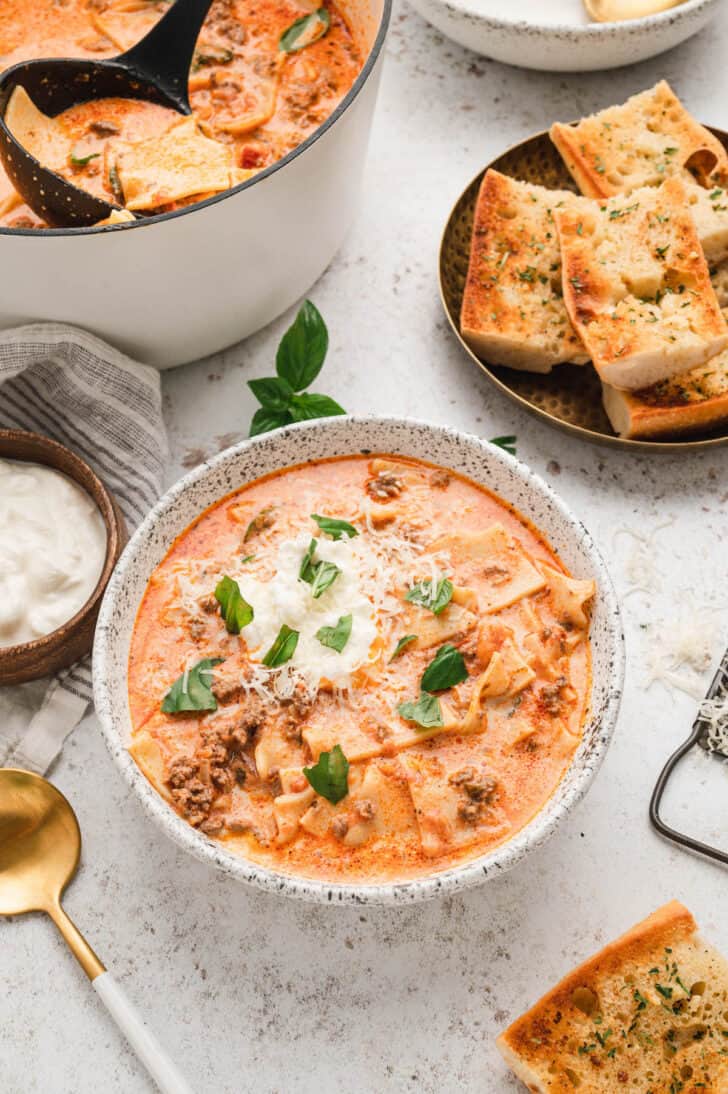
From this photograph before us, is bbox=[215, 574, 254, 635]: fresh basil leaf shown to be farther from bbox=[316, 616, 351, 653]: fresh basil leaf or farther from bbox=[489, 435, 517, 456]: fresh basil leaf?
bbox=[489, 435, 517, 456]: fresh basil leaf

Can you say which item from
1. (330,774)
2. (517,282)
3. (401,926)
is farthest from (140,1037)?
(517,282)

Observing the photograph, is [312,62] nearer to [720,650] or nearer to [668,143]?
[668,143]

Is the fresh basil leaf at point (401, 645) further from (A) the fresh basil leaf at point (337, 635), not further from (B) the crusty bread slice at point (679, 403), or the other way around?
(B) the crusty bread slice at point (679, 403)

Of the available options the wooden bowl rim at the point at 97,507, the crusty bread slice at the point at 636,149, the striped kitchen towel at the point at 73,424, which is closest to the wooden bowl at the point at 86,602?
the wooden bowl rim at the point at 97,507

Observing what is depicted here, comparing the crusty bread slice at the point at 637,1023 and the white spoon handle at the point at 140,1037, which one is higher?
the crusty bread slice at the point at 637,1023

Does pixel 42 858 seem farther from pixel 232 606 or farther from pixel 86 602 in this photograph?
pixel 232 606

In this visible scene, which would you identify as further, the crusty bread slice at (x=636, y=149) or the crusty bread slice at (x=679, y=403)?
the crusty bread slice at (x=636, y=149)
